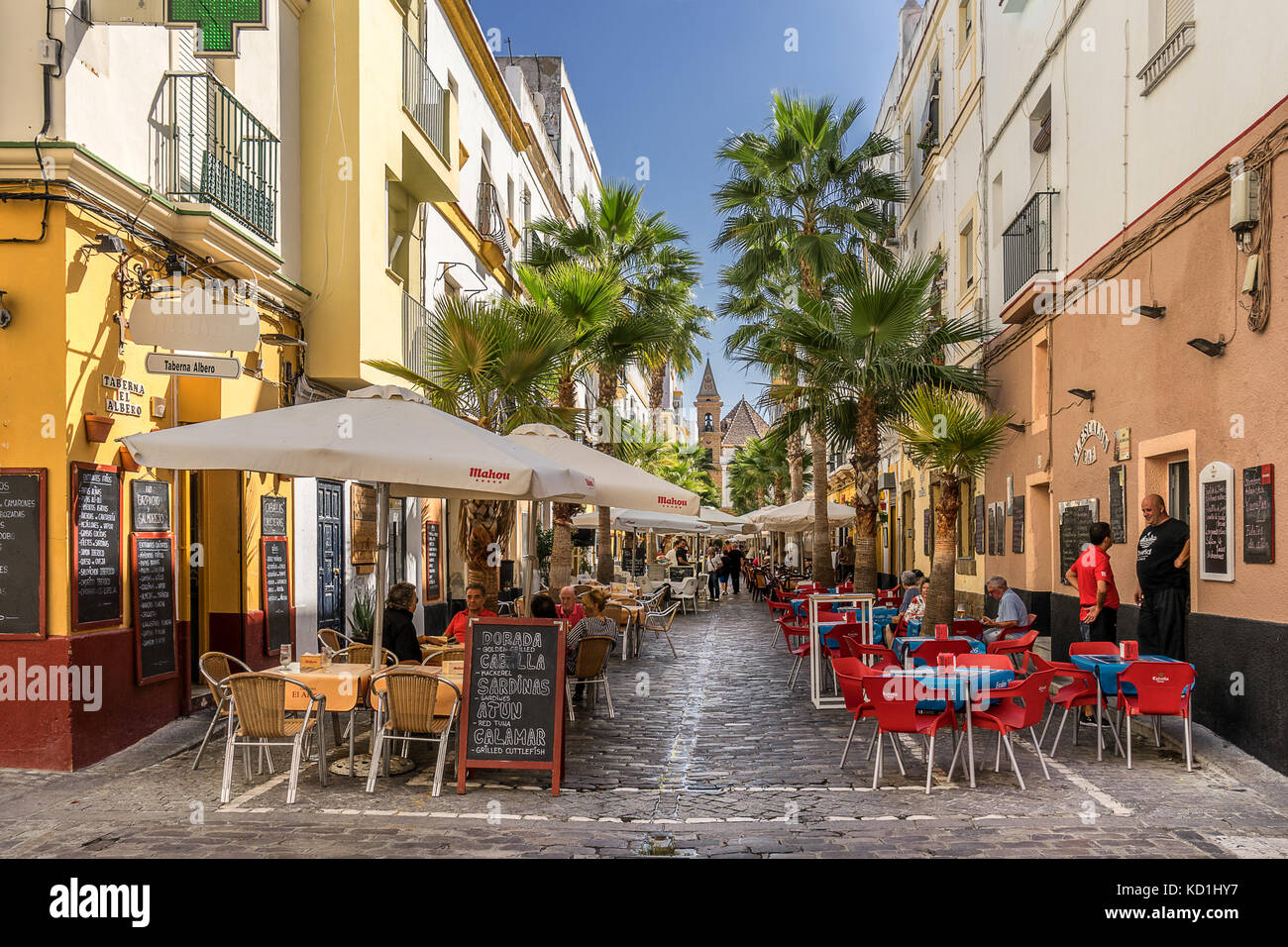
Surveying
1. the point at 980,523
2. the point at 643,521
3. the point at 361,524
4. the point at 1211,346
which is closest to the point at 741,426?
the point at 643,521

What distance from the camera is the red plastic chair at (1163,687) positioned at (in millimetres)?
8164

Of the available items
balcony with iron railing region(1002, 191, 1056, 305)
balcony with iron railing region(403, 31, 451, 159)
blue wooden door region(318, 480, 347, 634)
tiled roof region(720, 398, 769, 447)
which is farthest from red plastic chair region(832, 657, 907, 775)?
tiled roof region(720, 398, 769, 447)

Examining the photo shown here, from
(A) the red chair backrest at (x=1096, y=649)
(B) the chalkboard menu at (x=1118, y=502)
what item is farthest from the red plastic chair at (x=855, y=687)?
(B) the chalkboard menu at (x=1118, y=502)

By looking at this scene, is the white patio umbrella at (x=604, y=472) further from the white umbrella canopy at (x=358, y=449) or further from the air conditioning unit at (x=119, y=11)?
the air conditioning unit at (x=119, y=11)

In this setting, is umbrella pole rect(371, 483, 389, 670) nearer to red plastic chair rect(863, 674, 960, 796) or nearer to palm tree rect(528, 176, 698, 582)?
red plastic chair rect(863, 674, 960, 796)

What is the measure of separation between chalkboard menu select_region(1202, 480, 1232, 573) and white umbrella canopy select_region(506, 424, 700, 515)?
15.5 ft

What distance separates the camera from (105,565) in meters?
8.57

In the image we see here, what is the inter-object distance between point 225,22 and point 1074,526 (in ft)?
35.9

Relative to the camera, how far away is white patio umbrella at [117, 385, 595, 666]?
7.09 meters

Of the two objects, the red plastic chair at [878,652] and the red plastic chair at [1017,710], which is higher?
the red plastic chair at [878,652]

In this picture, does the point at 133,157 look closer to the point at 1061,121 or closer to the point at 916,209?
the point at 1061,121

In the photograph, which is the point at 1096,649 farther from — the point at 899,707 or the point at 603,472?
the point at 603,472

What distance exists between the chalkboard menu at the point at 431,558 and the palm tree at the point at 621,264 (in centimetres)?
427

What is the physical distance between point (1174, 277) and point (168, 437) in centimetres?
886
